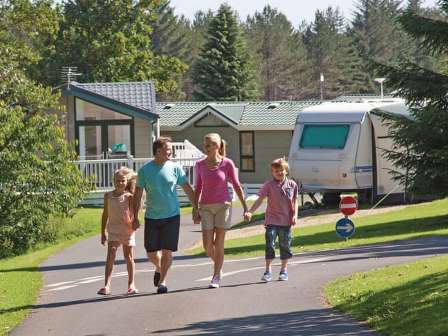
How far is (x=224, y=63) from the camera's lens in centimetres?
7825

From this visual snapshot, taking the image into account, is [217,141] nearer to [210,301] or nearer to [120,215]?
[120,215]

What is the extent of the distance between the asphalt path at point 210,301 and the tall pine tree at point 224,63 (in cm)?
6005

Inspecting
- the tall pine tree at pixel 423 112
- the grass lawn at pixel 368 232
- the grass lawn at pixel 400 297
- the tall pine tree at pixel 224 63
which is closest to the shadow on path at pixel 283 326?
the grass lawn at pixel 400 297

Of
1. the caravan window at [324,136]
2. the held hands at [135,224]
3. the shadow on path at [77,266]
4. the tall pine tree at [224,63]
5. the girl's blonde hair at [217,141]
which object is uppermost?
the tall pine tree at [224,63]

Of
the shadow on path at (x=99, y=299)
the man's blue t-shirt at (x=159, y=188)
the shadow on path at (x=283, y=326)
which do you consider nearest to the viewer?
the shadow on path at (x=283, y=326)

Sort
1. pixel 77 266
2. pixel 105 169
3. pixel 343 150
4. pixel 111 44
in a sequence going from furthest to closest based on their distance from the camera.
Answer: pixel 111 44 → pixel 105 169 → pixel 343 150 → pixel 77 266

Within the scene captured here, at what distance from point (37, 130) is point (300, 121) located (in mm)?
7643

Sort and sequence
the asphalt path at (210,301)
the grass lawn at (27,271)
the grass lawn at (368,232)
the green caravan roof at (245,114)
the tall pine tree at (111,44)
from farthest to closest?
the tall pine tree at (111,44), the green caravan roof at (245,114), the grass lawn at (368,232), the grass lawn at (27,271), the asphalt path at (210,301)

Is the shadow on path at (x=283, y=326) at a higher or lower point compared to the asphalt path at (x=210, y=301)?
higher

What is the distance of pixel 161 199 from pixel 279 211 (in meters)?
1.68

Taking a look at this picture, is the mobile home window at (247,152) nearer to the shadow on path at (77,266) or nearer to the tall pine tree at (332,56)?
the shadow on path at (77,266)

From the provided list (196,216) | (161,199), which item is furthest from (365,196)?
(161,199)

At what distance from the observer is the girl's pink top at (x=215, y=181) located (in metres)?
13.5

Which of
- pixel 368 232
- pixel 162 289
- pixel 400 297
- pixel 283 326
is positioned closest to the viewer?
pixel 283 326
